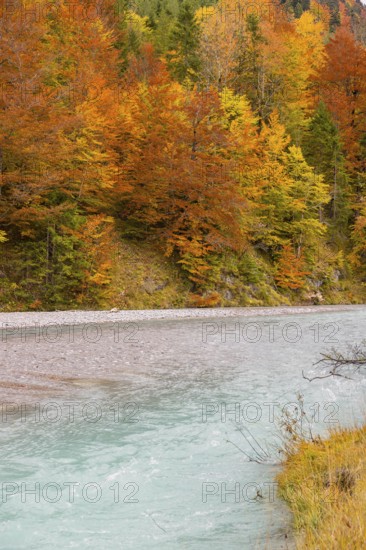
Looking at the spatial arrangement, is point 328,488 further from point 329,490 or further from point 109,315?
point 109,315

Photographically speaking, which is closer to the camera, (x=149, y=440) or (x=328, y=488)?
(x=328, y=488)

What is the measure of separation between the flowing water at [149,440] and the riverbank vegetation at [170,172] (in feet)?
31.9

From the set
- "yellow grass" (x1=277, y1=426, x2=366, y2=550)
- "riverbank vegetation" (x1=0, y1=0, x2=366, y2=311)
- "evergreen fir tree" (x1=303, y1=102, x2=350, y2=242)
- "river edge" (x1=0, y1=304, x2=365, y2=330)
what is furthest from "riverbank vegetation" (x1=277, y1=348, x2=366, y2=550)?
"evergreen fir tree" (x1=303, y1=102, x2=350, y2=242)

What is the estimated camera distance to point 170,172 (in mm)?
25016

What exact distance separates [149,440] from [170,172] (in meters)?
20.0

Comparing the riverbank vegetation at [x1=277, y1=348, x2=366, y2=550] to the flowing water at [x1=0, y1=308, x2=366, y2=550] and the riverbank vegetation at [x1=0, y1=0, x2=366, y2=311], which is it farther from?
the riverbank vegetation at [x1=0, y1=0, x2=366, y2=311]

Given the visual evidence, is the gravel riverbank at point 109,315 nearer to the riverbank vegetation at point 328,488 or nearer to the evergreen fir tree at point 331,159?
the riverbank vegetation at point 328,488

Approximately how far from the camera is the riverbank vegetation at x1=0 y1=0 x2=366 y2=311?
2147 centimetres

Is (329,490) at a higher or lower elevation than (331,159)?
lower

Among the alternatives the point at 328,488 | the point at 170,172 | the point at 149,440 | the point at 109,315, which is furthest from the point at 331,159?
the point at 328,488

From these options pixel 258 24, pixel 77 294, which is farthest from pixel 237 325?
pixel 258 24

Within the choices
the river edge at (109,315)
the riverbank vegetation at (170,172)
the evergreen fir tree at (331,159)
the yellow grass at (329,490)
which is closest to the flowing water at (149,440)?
the yellow grass at (329,490)

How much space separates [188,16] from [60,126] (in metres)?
26.6

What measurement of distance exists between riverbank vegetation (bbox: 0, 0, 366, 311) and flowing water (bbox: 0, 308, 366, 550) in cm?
971
